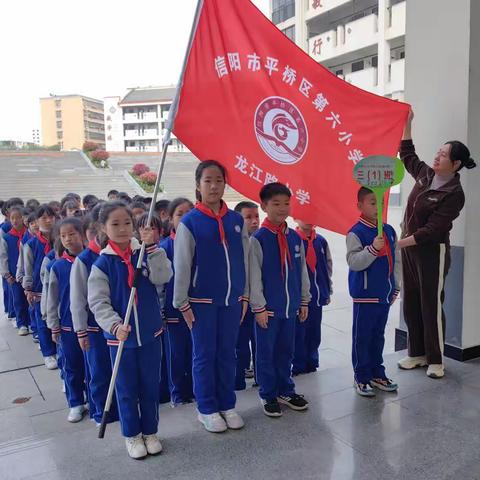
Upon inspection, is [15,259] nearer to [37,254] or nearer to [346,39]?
[37,254]

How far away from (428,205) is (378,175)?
0.69 meters

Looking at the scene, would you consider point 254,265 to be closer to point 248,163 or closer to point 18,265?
point 248,163

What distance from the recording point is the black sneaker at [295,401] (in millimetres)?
2943

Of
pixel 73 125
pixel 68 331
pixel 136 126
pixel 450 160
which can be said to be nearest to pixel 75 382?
pixel 68 331

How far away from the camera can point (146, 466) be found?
7.82ft

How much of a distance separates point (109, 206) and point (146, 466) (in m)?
1.24

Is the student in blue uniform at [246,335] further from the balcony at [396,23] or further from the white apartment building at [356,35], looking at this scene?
the balcony at [396,23]

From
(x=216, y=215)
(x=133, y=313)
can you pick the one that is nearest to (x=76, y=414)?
(x=133, y=313)

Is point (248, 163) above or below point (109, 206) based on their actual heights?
above

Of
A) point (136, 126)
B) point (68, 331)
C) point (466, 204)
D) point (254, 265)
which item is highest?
point (136, 126)

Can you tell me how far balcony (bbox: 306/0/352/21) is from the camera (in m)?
20.6

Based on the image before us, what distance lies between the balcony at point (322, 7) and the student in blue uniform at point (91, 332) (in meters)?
20.1

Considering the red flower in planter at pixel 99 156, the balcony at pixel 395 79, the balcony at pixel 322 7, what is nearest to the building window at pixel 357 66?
the balcony at pixel 322 7

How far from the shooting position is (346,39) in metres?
20.1
